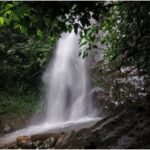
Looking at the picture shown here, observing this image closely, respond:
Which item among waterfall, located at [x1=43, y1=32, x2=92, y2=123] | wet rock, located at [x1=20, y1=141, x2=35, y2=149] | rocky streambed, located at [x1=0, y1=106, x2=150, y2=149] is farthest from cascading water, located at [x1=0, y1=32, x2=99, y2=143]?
rocky streambed, located at [x1=0, y1=106, x2=150, y2=149]

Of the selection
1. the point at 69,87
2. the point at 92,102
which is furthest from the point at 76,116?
the point at 69,87

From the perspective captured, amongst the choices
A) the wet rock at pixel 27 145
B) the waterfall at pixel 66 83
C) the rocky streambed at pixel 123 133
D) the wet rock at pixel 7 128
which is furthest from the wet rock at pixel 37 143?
the wet rock at pixel 7 128

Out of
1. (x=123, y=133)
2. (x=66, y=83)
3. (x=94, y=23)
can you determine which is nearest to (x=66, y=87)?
(x=66, y=83)

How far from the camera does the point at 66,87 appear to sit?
15.5 m

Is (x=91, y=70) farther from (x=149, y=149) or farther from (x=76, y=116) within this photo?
(x=149, y=149)

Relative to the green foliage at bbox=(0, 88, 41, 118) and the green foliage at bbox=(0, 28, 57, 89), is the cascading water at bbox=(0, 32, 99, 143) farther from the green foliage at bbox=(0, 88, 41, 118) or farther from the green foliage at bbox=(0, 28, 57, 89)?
the green foliage at bbox=(0, 28, 57, 89)

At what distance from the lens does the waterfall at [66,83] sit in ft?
44.9

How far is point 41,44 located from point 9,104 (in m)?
3.60

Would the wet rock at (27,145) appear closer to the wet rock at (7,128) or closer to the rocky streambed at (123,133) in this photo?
the rocky streambed at (123,133)

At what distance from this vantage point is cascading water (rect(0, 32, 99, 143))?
13.3 metres

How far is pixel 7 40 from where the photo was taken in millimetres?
17984

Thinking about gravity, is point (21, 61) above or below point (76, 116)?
above

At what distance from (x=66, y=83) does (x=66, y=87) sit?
0.76 feet

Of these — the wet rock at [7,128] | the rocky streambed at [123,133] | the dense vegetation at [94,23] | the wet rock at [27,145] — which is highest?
the dense vegetation at [94,23]
